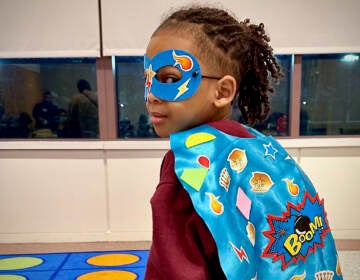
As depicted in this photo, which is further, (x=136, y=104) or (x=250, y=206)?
(x=136, y=104)

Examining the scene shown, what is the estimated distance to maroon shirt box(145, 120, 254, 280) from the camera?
A: 0.64 metres

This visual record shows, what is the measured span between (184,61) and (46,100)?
2891 millimetres

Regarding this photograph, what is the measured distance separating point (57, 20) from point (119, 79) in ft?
2.42

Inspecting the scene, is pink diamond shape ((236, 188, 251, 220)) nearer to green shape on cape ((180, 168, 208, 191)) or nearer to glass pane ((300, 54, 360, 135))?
green shape on cape ((180, 168, 208, 191))

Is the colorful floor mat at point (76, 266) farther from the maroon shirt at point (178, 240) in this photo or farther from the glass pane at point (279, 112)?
the maroon shirt at point (178, 240)

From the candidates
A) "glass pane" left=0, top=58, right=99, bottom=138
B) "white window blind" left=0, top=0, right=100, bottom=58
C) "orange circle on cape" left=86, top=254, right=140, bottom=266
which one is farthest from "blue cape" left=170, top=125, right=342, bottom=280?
"glass pane" left=0, top=58, right=99, bottom=138

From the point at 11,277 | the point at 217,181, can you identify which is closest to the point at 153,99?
the point at 217,181

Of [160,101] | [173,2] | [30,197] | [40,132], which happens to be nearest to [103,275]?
[30,197]

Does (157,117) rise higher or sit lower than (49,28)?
lower

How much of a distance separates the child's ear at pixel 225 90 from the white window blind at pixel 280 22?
2364 millimetres

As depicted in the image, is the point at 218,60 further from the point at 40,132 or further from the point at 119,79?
the point at 40,132

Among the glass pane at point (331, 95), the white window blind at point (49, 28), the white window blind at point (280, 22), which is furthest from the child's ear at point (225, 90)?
the glass pane at point (331, 95)

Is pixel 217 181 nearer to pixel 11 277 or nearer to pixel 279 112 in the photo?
pixel 11 277

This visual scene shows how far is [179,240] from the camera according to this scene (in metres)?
0.65
